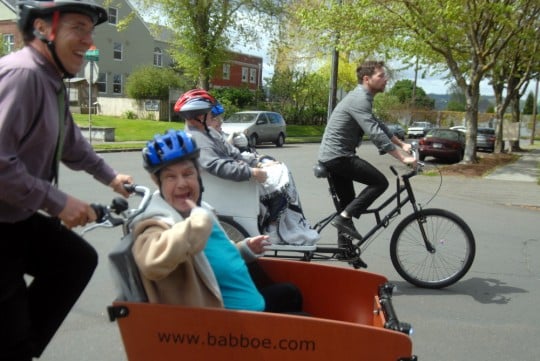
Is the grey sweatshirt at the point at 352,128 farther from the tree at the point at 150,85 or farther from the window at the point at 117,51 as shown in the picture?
the window at the point at 117,51

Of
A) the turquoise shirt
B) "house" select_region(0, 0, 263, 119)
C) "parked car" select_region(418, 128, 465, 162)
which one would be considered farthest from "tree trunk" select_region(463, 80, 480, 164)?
"house" select_region(0, 0, 263, 119)

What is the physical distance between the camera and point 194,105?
447cm

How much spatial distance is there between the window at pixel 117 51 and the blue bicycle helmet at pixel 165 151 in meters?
46.5

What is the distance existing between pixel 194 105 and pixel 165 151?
206cm

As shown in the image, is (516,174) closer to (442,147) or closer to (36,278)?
(442,147)

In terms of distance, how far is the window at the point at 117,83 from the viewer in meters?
46.7

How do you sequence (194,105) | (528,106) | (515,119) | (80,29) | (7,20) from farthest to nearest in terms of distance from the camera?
(528,106)
(7,20)
(515,119)
(194,105)
(80,29)

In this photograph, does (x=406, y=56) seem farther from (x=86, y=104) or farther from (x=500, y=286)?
(x=86, y=104)

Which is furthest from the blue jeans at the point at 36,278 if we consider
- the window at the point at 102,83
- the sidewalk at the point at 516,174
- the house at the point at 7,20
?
the window at the point at 102,83

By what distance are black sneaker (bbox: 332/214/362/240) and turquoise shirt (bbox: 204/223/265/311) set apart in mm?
2418

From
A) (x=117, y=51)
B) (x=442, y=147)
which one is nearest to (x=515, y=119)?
(x=442, y=147)

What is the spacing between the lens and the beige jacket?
2146mm

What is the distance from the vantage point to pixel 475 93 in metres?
17.6

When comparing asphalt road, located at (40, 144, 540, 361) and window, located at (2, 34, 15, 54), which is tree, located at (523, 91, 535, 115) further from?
asphalt road, located at (40, 144, 540, 361)
